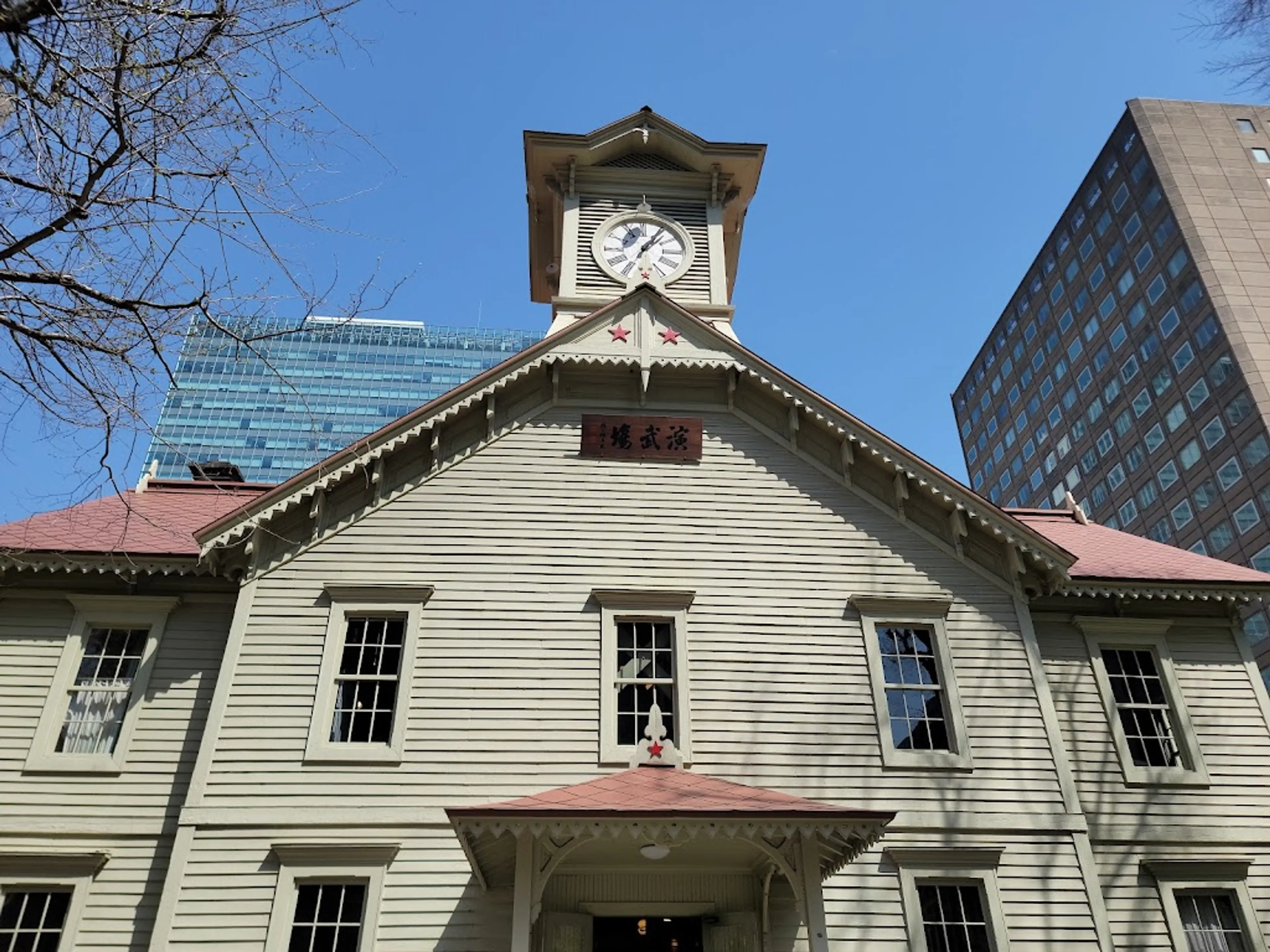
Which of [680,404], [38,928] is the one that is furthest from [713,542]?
[38,928]

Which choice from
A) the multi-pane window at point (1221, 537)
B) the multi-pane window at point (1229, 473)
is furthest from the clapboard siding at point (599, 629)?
the multi-pane window at point (1229, 473)

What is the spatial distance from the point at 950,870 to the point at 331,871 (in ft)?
24.8

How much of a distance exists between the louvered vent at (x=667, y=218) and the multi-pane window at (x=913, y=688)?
7.99 m

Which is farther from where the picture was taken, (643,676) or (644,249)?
(644,249)

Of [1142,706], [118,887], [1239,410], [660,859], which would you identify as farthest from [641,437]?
[1239,410]

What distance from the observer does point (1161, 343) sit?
61375 mm

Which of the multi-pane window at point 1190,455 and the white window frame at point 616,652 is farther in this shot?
the multi-pane window at point 1190,455

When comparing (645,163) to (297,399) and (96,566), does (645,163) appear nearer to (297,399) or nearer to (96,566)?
(96,566)

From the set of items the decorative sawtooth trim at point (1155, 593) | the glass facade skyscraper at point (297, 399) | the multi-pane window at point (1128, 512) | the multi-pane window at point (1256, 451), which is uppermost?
the glass facade skyscraper at point (297, 399)

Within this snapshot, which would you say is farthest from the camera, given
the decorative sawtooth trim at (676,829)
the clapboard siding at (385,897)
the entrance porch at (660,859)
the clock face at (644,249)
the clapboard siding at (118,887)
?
the clock face at (644,249)

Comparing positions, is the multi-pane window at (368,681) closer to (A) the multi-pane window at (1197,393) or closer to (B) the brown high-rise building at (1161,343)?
(B) the brown high-rise building at (1161,343)

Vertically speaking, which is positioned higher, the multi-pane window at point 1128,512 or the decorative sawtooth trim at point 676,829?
the multi-pane window at point 1128,512

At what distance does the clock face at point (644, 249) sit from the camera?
18.5 meters

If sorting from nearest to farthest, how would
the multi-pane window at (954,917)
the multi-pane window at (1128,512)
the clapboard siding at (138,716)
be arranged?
the multi-pane window at (954,917) → the clapboard siding at (138,716) → the multi-pane window at (1128,512)
